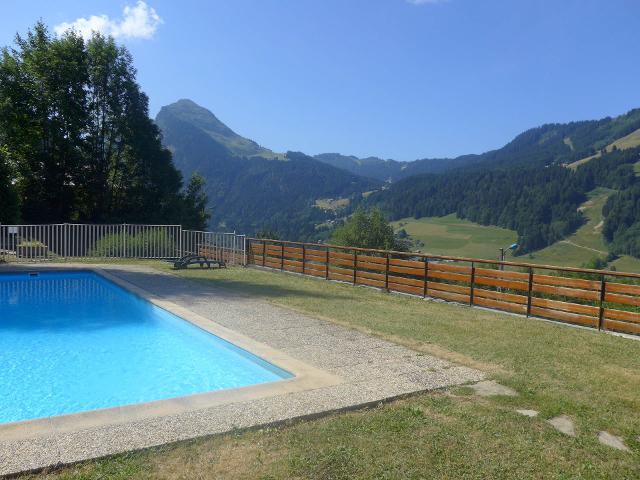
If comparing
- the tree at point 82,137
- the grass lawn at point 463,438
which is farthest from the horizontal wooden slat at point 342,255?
the tree at point 82,137

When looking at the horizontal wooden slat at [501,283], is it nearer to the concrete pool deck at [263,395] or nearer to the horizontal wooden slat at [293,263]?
the concrete pool deck at [263,395]

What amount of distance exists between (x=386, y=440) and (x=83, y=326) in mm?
7736

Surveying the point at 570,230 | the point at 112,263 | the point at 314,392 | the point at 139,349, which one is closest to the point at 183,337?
the point at 139,349

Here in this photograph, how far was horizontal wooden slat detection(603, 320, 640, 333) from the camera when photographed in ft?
24.7

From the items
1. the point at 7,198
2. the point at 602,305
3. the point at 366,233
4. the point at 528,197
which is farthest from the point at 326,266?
the point at 528,197

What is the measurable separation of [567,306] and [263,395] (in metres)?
6.22

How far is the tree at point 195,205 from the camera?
3625 centimetres

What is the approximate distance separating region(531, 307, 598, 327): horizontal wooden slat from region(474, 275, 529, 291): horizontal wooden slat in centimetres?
45

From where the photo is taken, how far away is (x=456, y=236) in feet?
410

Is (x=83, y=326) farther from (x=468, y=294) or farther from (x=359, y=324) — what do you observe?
(x=468, y=294)

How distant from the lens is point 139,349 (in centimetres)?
805

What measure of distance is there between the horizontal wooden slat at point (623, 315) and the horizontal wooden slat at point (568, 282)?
0.42m

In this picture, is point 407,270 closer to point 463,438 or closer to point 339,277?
point 339,277

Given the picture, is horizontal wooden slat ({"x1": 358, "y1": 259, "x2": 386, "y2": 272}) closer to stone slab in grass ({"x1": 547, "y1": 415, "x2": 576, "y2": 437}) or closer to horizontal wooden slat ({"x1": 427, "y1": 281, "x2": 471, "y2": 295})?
horizontal wooden slat ({"x1": 427, "y1": 281, "x2": 471, "y2": 295})
